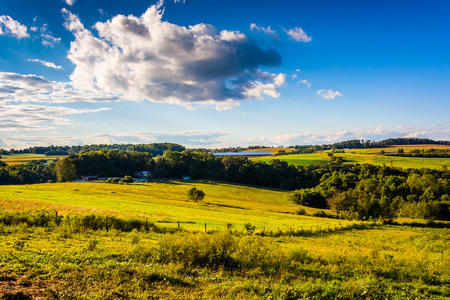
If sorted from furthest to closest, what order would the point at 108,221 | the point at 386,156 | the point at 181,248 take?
the point at 386,156 < the point at 108,221 < the point at 181,248

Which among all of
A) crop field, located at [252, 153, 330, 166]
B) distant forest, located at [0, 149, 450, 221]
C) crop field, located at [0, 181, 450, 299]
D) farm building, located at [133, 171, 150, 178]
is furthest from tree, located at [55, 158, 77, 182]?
crop field, located at [0, 181, 450, 299]

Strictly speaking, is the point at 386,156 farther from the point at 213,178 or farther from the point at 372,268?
the point at 372,268

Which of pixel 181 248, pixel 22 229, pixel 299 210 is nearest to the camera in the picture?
pixel 181 248

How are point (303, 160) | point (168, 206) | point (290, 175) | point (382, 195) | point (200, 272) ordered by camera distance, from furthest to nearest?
point (303, 160)
point (290, 175)
point (382, 195)
point (168, 206)
point (200, 272)

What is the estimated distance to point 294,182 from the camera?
380 ft

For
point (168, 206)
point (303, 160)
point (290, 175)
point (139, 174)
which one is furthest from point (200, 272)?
point (303, 160)

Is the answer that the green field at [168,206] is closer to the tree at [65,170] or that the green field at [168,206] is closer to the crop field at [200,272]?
the crop field at [200,272]

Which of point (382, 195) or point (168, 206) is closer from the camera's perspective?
point (168, 206)

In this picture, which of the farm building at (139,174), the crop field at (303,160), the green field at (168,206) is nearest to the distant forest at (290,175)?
the farm building at (139,174)

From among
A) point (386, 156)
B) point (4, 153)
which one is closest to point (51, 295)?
point (386, 156)

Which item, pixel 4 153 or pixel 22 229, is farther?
pixel 4 153

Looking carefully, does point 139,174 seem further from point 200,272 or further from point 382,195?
point 200,272

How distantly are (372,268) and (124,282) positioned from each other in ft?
44.5

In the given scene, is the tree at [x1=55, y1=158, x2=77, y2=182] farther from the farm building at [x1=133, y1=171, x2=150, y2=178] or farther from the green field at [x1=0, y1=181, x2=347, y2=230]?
the green field at [x1=0, y1=181, x2=347, y2=230]
